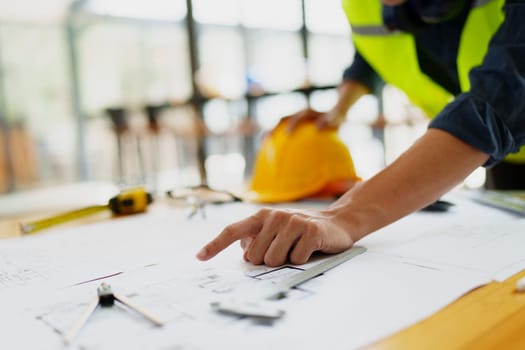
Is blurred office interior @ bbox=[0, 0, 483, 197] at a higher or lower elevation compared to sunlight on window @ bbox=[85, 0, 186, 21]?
lower

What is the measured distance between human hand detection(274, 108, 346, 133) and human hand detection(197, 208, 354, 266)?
0.68 m

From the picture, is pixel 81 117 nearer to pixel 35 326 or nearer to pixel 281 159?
pixel 281 159

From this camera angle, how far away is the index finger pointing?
2.11ft

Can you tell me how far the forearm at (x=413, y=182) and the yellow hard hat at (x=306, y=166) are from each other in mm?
511

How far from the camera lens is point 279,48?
6496 mm

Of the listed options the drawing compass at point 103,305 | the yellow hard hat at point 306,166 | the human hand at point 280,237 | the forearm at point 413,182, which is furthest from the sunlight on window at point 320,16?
the drawing compass at point 103,305

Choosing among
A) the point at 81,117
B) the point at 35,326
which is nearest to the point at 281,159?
the point at 35,326

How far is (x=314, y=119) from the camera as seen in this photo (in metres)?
1.38

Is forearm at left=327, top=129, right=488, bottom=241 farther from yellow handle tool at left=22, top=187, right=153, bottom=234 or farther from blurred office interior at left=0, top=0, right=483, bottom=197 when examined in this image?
blurred office interior at left=0, top=0, right=483, bottom=197

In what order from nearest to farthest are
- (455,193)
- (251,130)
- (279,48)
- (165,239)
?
(165,239)
(455,193)
(251,130)
(279,48)

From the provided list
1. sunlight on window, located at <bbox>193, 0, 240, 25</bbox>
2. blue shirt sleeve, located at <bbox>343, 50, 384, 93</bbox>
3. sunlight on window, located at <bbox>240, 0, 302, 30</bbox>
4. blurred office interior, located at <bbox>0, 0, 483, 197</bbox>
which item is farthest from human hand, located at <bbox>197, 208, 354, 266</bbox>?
sunlight on window, located at <bbox>240, 0, 302, 30</bbox>

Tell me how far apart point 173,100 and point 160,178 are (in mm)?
1165

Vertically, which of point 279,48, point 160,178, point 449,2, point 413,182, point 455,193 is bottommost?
point 160,178

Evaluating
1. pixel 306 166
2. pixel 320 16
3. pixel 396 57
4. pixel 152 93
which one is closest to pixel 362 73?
pixel 396 57
